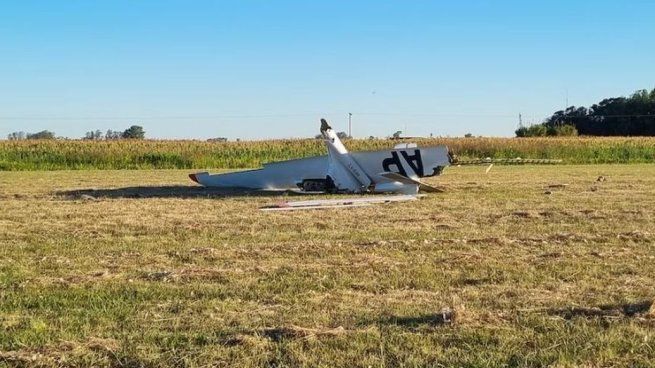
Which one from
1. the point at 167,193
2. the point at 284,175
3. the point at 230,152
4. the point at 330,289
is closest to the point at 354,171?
the point at 284,175

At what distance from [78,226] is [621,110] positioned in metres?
90.9

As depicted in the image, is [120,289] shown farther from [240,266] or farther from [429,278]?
[429,278]

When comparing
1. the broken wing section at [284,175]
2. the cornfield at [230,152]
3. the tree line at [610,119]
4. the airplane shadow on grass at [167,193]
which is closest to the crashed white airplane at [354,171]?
the broken wing section at [284,175]

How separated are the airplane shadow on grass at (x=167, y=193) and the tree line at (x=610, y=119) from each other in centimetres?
6401

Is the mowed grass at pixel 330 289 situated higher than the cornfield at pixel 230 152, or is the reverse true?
the cornfield at pixel 230 152

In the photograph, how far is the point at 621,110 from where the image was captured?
297 feet

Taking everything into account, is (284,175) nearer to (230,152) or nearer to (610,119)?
(230,152)

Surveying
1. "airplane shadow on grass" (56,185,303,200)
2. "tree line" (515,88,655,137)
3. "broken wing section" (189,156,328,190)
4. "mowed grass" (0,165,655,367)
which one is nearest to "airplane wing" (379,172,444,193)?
"broken wing section" (189,156,328,190)

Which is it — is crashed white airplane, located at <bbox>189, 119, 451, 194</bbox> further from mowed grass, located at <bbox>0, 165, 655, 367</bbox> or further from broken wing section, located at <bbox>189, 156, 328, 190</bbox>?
mowed grass, located at <bbox>0, 165, 655, 367</bbox>

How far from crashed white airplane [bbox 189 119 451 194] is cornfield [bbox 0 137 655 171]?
1708cm

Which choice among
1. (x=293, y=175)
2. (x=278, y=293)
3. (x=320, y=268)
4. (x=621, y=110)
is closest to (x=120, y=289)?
Result: (x=278, y=293)

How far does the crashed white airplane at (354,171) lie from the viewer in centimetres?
1473

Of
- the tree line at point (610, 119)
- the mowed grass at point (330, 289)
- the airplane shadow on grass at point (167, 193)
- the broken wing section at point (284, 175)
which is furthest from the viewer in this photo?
the tree line at point (610, 119)

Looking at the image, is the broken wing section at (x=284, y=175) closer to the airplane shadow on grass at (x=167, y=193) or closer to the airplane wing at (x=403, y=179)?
the airplane shadow on grass at (x=167, y=193)
